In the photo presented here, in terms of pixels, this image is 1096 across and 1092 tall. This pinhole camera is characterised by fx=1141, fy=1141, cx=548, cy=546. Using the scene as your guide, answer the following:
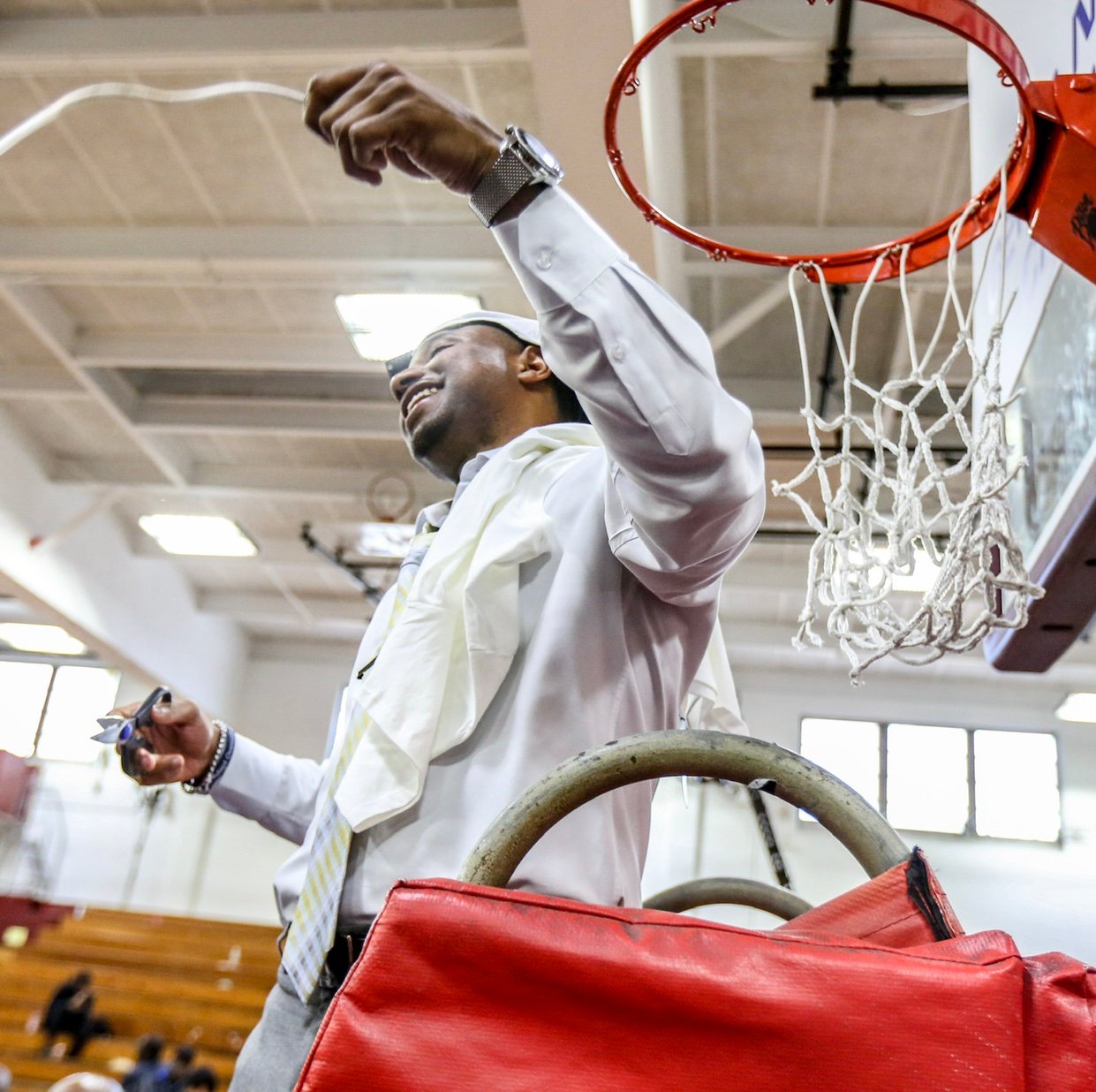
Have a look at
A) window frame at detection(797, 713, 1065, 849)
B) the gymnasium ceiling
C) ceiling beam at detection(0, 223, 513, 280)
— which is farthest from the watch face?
window frame at detection(797, 713, 1065, 849)

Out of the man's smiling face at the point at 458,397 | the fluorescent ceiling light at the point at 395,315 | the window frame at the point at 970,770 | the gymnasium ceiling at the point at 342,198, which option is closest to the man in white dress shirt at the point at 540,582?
the man's smiling face at the point at 458,397

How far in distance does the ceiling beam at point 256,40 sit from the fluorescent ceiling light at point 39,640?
30.4 ft

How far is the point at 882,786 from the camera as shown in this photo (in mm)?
12078

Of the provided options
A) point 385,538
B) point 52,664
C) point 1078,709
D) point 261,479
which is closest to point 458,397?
point 385,538

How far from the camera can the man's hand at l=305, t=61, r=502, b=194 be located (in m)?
1.18

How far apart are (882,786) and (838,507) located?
10194mm

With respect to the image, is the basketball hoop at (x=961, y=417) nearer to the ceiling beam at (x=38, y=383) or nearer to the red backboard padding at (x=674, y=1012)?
the red backboard padding at (x=674, y=1012)

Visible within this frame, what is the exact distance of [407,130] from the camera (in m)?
1.18

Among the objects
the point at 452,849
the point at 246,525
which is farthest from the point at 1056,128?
the point at 246,525

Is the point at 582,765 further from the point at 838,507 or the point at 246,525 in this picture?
the point at 246,525

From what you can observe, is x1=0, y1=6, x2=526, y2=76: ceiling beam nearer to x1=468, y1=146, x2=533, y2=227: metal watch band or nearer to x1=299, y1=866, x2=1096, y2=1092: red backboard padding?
x1=468, y1=146, x2=533, y2=227: metal watch band

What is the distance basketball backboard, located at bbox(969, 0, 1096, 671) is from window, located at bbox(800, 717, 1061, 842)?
9239 mm

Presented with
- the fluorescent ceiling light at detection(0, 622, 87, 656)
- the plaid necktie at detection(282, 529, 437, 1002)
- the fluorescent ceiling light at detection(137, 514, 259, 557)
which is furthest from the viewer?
the fluorescent ceiling light at detection(0, 622, 87, 656)

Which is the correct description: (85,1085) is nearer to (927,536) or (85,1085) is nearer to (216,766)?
(216,766)
